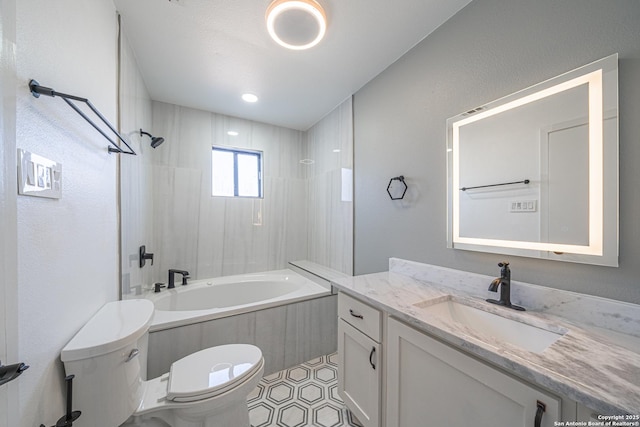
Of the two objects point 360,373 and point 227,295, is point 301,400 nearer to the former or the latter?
point 360,373

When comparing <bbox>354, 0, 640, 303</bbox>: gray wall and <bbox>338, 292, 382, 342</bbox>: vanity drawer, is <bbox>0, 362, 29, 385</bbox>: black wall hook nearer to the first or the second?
<bbox>338, 292, 382, 342</bbox>: vanity drawer

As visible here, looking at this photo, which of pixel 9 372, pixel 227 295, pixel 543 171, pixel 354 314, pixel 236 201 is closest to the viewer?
pixel 9 372

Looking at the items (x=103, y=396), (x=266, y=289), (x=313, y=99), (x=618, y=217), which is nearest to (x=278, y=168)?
(x=313, y=99)

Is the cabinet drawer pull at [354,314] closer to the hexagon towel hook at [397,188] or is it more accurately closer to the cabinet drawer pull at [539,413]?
the cabinet drawer pull at [539,413]

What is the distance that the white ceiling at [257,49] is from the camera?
A: 132cm

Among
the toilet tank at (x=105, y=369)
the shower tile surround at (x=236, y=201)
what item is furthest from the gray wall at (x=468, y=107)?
the toilet tank at (x=105, y=369)

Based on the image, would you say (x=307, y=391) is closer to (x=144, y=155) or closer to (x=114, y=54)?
(x=144, y=155)

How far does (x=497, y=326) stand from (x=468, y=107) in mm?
1160

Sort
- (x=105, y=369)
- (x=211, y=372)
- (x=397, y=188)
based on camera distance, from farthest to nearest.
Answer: (x=397, y=188) → (x=211, y=372) → (x=105, y=369)

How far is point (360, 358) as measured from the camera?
126 centimetres

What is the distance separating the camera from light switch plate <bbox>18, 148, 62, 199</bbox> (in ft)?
2.01

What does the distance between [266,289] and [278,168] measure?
156cm

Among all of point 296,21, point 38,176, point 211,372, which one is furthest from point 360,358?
point 296,21

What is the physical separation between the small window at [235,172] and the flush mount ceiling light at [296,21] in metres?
1.71
